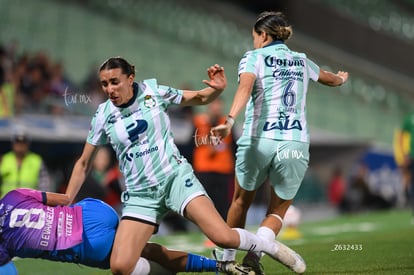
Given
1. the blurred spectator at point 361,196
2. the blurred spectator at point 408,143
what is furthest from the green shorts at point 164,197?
the blurred spectator at point 361,196

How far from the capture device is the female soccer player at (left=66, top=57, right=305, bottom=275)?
759 cm

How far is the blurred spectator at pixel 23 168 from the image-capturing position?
13.6m

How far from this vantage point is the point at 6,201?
759 cm

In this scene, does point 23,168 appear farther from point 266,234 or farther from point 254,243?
point 254,243

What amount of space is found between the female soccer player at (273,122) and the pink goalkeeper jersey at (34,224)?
1.33m

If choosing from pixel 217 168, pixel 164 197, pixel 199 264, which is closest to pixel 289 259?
pixel 199 264

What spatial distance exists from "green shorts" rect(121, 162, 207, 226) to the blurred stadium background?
893cm

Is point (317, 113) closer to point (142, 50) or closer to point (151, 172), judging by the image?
point (142, 50)

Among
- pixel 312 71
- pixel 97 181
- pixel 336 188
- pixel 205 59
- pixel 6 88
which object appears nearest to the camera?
pixel 312 71

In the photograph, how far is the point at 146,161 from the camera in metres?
7.69

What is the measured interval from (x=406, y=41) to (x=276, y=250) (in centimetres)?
2161

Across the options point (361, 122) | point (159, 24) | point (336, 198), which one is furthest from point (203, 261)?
point (159, 24)

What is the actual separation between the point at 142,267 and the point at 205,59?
59.5 feet

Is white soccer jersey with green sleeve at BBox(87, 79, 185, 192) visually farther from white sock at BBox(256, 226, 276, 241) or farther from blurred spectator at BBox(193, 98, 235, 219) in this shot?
blurred spectator at BBox(193, 98, 235, 219)
